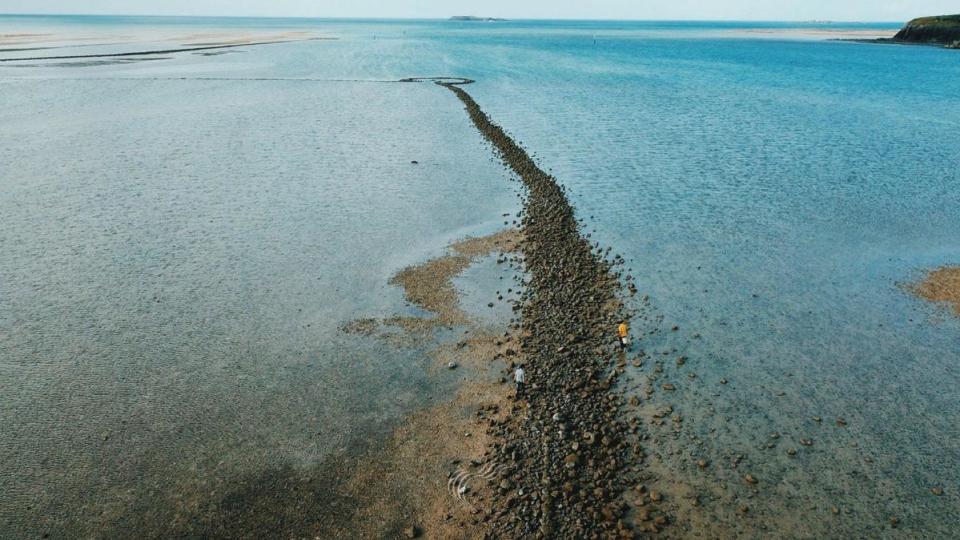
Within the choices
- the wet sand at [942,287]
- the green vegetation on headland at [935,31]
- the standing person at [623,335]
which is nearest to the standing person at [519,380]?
the standing person at [623,335]

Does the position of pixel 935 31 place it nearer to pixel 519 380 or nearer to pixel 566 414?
pixel 519 380

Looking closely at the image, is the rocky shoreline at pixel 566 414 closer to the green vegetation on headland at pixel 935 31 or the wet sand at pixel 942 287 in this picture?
the wet sand at pixel 942 287

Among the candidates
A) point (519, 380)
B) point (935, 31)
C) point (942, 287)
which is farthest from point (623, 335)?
point (935, 31)

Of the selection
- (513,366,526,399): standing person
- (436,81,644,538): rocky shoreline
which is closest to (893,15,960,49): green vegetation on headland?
(436,81,644,538): rocky shoreline

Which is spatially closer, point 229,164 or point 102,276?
point 102,276

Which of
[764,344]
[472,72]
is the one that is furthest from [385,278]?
[472,72]

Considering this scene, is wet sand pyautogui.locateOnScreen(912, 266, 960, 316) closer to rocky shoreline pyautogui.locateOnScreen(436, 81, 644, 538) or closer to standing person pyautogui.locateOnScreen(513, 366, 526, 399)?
rocky shoreline pyautogui.locateOnScreen(436, 81, 644, 538)

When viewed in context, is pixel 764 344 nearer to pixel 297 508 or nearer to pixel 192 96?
pixel 297 508
